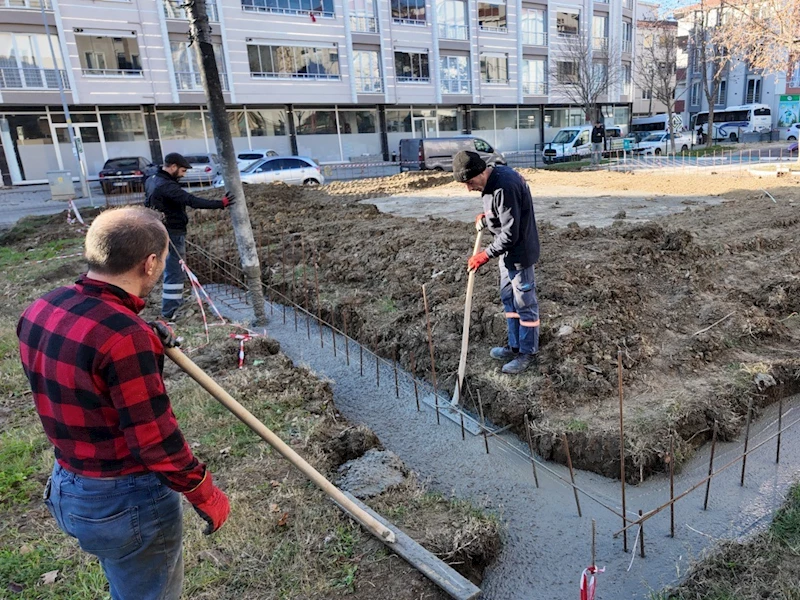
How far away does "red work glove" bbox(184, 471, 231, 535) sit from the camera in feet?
5.44

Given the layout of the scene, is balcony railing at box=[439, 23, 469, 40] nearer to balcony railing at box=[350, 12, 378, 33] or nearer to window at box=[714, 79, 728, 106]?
balcony railing at box=[350, 12, 378, 33]

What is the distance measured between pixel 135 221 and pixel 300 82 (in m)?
29.2

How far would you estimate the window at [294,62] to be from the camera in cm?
2734

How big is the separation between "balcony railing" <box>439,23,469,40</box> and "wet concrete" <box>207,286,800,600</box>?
32.7 metres

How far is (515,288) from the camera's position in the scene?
4.05m

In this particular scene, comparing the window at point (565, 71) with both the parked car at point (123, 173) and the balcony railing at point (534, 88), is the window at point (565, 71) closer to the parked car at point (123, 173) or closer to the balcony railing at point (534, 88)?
the balcony railing at point (534, 88)

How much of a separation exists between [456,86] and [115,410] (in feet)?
115

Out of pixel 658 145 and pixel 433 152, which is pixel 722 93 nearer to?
pixel 658 145

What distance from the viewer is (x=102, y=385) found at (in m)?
1.53

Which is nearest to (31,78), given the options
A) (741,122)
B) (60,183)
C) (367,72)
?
(60,183)

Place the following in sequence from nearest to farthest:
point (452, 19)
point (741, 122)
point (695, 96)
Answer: point (452, 19)
point (741, 122)
point (695, 96)

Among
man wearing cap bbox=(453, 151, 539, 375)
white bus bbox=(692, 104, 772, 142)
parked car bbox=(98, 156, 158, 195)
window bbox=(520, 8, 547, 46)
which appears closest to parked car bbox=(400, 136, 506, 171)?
parked car bbox=(98, 156, 158, 195)

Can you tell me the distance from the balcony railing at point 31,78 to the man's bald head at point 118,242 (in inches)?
1027

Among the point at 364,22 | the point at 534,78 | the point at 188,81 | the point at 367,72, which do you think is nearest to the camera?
the point at 188,81
